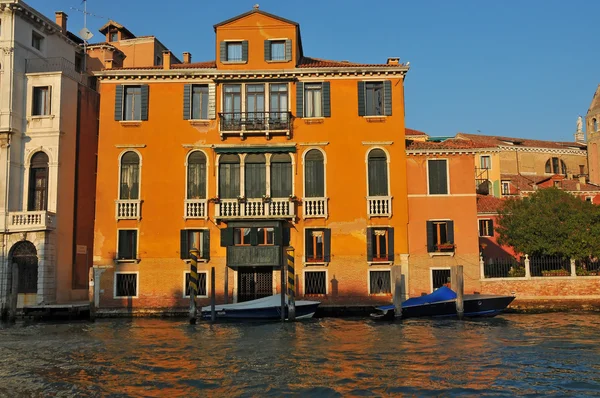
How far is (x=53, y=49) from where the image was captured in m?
26.0

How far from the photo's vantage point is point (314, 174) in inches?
901

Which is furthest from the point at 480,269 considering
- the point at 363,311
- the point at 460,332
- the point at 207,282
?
the point at 207,282

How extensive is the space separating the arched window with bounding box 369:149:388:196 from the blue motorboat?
4.42m

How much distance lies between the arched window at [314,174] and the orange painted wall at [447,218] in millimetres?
3207

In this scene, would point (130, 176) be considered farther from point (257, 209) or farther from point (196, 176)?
point (257, 209)

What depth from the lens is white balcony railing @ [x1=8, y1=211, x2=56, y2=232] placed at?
22828 millimetres

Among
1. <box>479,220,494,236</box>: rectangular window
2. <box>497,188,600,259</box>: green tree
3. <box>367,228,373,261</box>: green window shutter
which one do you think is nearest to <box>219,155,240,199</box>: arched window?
<box>367,228,373,261</box>: green window shutter

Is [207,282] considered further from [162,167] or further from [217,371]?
[217,371]

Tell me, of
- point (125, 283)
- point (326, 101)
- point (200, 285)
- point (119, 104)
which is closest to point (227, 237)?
point (200, 285)

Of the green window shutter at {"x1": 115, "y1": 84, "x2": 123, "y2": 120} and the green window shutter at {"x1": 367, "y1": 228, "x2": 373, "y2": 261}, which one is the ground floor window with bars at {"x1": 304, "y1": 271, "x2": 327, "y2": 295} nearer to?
the green window shutter at {"x1": 367, "y1": 228, "x2": 373, "y2": 261}

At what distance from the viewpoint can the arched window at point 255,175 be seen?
22.9 metres

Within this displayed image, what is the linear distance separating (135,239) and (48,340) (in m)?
6.87

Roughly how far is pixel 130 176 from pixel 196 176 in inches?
98.8

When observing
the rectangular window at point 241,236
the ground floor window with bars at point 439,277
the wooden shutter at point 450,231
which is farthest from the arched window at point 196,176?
the wooden shutter at point 450,231
